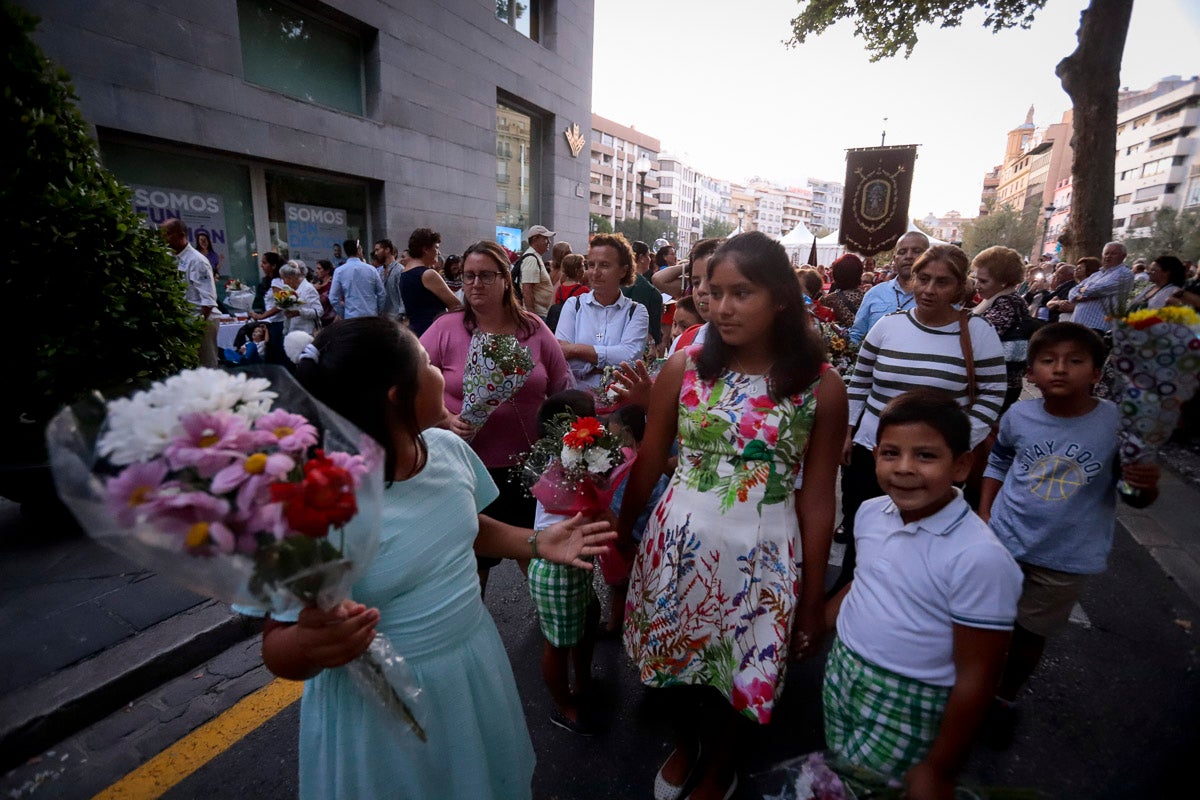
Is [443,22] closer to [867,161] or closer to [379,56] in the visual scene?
[379,56]

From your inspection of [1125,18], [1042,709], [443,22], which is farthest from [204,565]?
[443,22]

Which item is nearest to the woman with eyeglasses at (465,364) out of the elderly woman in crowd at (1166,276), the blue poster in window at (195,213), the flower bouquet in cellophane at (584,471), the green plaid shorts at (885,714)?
the flower bouquet in cellophane at (584,471)

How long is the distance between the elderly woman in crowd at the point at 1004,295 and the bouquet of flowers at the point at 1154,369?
2.49 meters

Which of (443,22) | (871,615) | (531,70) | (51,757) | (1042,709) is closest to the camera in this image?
(871,615)

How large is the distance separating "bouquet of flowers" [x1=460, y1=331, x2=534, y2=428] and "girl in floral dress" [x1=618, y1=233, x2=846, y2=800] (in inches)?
40.0

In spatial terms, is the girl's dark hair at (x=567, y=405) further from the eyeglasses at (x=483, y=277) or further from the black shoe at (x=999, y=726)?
the black shoe at (x=999, y=726)

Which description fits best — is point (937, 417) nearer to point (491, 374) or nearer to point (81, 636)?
point (491, 374)

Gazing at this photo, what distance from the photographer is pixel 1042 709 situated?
8.71 feet

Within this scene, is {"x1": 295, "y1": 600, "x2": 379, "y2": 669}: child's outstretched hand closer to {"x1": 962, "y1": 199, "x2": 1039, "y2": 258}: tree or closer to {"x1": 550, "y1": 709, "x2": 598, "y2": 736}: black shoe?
{"x1": 550, "y1": 709, "x2": 598, "y2": 736}: black shoe

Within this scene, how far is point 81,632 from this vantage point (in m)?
2.86

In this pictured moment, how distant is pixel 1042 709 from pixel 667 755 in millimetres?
1774

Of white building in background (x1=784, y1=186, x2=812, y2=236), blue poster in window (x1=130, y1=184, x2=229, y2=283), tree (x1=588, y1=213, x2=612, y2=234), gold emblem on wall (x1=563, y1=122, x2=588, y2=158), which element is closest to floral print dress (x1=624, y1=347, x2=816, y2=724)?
blue poster in window (x1=130, y1=184, x2=229, y2=283)

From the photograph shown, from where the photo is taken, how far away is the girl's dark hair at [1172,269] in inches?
288

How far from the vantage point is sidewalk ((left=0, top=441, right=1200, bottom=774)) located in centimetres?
242
